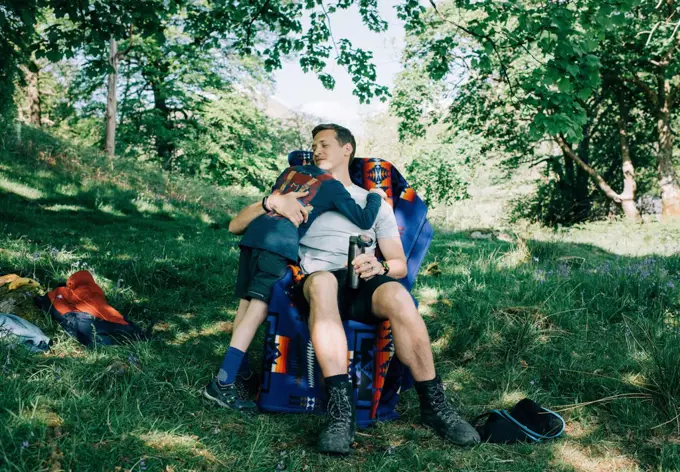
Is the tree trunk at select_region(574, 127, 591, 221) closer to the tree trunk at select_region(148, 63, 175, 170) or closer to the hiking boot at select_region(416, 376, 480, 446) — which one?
the tree trunk at select_region(148, 63, 175, 170)

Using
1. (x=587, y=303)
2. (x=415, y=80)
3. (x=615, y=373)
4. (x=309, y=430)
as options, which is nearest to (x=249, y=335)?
(x=309, y=430)

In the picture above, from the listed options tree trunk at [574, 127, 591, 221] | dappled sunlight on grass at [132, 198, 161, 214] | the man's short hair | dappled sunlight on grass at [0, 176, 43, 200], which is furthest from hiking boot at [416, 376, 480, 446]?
tree trunk at [574, 127, 591, 221]

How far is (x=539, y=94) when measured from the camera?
15.9 ft

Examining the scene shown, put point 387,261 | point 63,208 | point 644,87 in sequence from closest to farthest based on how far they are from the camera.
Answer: point 387,261 → point 63,208 → point 644,87

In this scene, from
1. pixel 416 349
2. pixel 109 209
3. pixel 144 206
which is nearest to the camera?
pixel 416 349

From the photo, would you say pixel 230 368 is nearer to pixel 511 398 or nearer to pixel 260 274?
pixel 260 274

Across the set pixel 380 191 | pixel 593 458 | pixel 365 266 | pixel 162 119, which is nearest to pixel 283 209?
pixel 365 266

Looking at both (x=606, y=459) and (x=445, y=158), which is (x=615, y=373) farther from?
(x=445, y=158)

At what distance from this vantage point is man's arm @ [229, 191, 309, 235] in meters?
2.91

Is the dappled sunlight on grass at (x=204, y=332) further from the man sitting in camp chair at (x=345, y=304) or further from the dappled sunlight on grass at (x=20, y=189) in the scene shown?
the dappled sunlight on grass at (x=20, y=189)

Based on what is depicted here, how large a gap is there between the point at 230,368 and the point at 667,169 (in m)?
13.8

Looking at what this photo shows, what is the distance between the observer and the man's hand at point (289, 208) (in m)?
2.90

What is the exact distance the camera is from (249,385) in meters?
2.91

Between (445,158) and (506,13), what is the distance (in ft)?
36.5
